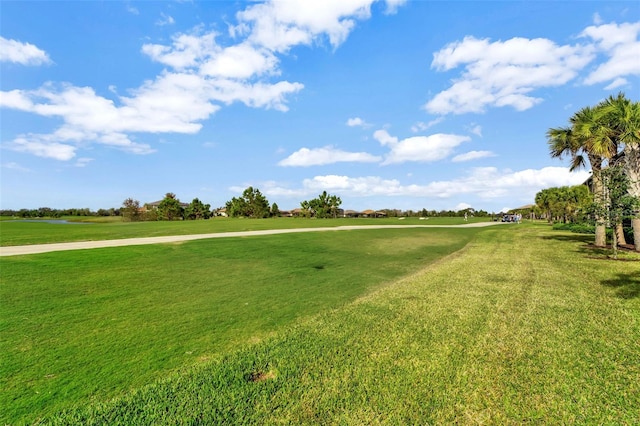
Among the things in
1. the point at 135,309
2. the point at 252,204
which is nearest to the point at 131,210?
the point at 252,204

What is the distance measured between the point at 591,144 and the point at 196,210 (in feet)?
281

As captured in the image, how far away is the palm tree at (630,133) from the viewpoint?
1341cm

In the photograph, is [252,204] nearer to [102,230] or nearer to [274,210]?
[274,210]

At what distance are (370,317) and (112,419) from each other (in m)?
4.46

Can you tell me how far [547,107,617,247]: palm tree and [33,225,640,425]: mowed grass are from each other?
1133 cm

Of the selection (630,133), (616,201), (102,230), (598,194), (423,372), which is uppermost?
(630,133)

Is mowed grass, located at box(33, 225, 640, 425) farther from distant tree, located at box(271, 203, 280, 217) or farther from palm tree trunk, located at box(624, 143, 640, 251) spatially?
distant tree, located at box(271, 203, 280, 217)

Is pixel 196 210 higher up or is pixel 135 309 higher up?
pixel 196 210

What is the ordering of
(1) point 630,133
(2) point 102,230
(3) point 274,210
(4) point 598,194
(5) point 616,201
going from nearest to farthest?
(5) point 616,201, (1) point 630,133, (4) point 598,194, (2) point 102,230, (3) point 274,210

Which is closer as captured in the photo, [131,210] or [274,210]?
[131,210]

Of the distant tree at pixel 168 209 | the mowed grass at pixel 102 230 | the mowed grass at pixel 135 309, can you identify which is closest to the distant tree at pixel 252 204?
the distant tree at pixel 168 209

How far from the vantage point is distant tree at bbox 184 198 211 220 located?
82375mm

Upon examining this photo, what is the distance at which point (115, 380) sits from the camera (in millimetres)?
3748

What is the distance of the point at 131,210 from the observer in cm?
7725
